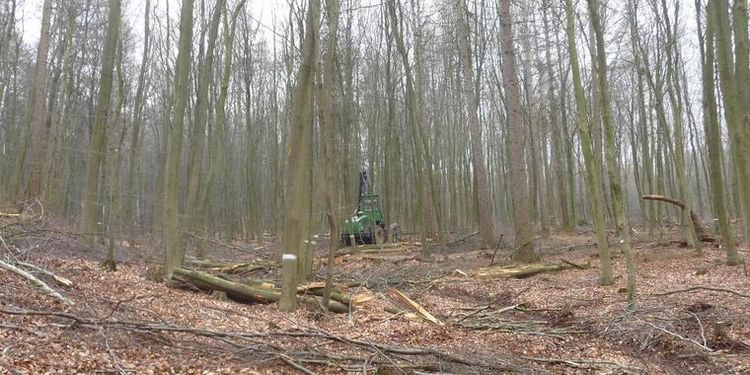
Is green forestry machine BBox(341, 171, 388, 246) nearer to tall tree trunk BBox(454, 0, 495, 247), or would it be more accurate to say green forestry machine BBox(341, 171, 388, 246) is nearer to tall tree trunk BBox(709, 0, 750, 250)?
tall tree trunk BBox(454, 0, 495, 247)

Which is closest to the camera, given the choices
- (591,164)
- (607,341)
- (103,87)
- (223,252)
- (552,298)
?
(607,341)

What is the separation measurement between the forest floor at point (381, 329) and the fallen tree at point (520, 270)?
0.75m

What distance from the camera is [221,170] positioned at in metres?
29.7

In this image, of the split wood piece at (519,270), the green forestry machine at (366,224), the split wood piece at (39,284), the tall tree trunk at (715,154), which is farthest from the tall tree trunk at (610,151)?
the green forestry machine at (366,224)

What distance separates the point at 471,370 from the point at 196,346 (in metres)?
2.53

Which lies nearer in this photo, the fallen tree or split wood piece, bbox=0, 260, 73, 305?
split wood piece, bbox=0, 260, 73, 305

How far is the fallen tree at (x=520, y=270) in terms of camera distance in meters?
11.3

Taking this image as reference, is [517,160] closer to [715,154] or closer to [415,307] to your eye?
[715,154]

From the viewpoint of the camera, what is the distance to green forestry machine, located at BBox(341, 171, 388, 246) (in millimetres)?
19656

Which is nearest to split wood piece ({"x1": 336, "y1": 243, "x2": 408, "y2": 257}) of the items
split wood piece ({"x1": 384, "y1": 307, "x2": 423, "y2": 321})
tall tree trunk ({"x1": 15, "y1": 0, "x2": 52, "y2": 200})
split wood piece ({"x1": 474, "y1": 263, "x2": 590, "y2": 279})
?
split wood piece ({"x1": 474, "y1": 263, "x2": 590, "y2": 279})

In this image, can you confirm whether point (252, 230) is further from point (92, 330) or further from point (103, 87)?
point (92, 330)

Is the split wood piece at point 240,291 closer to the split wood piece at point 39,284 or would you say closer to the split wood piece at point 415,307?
the split wood piece at point 415,307

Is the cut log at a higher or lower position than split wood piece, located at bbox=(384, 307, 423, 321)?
higher

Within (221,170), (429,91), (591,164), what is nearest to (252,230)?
(221,170)
